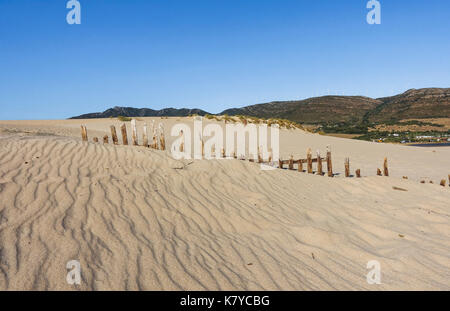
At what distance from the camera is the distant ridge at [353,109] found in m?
70.7

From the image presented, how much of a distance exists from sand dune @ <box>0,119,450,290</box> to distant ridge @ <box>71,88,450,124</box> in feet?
163

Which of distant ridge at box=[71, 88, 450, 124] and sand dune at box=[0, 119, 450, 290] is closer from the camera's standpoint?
sand dune at box=[0, 119, 450, 290]

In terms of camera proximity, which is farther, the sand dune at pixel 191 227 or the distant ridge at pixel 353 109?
the distant ridge at pixel 353 109

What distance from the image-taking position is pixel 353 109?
3509 inches

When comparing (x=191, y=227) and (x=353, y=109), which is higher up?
(x=353, y=109)

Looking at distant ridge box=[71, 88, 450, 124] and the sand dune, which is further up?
distant ridge box=[71, 88, 450, 124]

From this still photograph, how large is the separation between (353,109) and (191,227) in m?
94.0

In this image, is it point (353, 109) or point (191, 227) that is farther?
point (353, 109)

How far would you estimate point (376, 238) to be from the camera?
5570 mm

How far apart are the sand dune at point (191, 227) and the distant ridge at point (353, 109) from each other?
1951 inches

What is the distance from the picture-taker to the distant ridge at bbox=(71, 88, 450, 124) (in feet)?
232

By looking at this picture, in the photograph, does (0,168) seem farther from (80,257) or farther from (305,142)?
(305,142)
